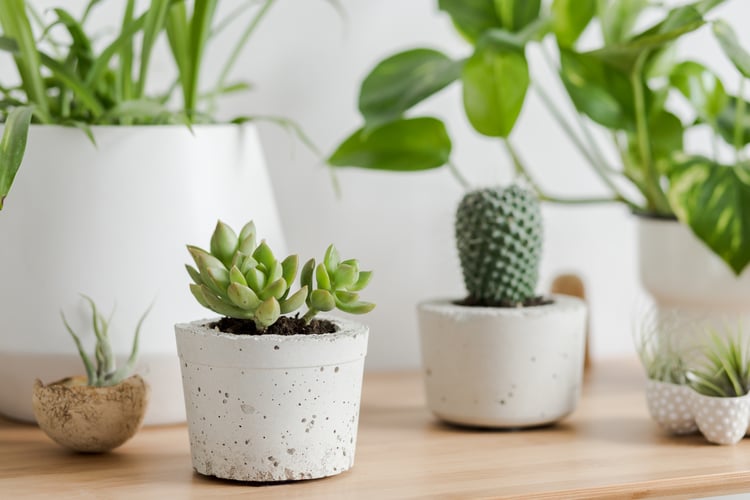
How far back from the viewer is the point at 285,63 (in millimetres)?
1226

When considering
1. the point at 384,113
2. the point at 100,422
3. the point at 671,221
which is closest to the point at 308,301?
the point at 100,422

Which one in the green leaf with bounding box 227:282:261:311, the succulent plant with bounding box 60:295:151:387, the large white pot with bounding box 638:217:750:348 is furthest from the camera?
the large white pot with bounding box 638:217:750:348

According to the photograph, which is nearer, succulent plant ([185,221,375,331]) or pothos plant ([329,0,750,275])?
succulent plant ([185,221,375,331])

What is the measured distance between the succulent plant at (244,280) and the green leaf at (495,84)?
0.32 m

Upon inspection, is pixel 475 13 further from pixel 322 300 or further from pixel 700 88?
pixel 322 300

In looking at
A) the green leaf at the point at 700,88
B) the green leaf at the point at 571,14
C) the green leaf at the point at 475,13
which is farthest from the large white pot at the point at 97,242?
the green leaf at the point at 700,88

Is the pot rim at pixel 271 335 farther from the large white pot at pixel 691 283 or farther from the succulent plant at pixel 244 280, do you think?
the large white pot at pixel 691 283

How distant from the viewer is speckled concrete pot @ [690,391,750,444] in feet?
2.94

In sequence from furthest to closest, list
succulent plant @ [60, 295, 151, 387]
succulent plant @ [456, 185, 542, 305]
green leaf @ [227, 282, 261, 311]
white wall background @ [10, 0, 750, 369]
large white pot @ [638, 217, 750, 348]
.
Answer: white wall background @ [10, 0, 750, 369]
large white pot @ [638, 217, 750, 348]
succulent plant @ [456, 185, 542, 305]
succulent plant @ [60, 295, 151, 387]
green leaf @ [227, 282, 261, 311]

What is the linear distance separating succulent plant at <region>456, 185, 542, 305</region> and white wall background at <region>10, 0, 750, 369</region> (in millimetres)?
300

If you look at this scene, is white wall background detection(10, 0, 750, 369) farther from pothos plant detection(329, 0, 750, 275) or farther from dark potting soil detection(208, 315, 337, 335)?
dark potting soil detection(208, 315, 337, 335)

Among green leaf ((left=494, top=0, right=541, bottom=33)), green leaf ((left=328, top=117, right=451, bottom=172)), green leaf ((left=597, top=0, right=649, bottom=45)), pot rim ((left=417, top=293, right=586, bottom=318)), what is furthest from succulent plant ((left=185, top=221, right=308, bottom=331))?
green leaf ((left=597, top=0, right=649, bottom=45))

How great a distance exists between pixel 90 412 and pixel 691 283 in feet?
2.08

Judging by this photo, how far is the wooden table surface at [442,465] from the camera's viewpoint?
0.76 meters
